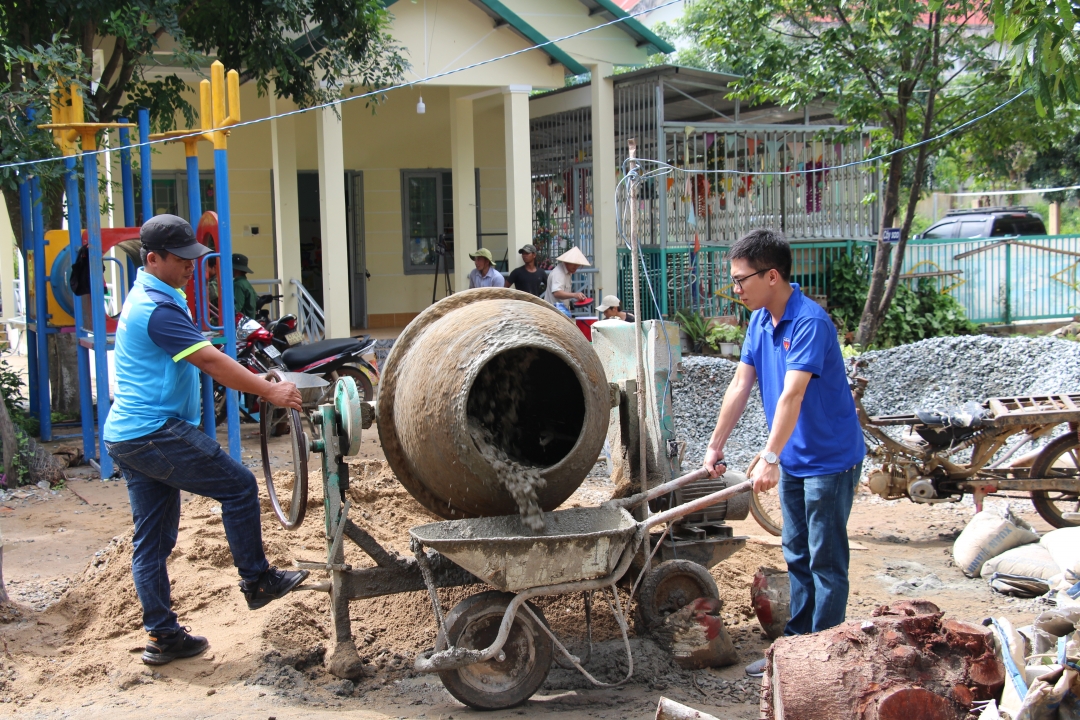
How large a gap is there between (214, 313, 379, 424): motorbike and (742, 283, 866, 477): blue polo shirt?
5375 mm

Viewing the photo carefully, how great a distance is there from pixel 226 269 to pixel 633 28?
7.24 meters

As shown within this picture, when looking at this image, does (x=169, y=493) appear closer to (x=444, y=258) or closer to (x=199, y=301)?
(x=199, y=301)

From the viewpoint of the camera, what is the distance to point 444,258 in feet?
47.5

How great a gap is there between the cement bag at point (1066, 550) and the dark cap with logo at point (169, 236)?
421 cm

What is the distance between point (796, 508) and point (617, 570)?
795 mm

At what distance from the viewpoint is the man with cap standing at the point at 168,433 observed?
3.94m

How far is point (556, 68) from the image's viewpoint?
12547mm

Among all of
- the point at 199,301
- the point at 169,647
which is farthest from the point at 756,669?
the point at 199,301

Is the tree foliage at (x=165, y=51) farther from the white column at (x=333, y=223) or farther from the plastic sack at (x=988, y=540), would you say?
the plastic sack at (x=988, y=540)

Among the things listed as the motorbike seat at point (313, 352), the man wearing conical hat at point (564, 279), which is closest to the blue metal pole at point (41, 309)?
the motorbike seat at point (313, 352)

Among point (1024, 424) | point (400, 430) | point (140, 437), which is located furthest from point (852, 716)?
point (1024, 424)

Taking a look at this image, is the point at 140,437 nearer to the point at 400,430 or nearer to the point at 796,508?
the point at 400,430

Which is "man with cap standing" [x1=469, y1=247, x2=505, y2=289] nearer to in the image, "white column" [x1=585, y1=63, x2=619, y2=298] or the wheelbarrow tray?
"white column" [x1=585, y1=63, x2=619, y2=298]

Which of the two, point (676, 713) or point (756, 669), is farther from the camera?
point (756, 669)
